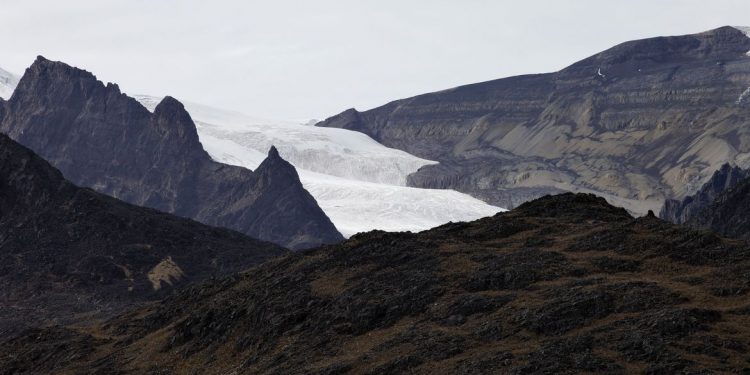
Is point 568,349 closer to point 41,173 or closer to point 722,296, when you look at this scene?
point 722,296

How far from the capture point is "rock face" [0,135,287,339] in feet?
469

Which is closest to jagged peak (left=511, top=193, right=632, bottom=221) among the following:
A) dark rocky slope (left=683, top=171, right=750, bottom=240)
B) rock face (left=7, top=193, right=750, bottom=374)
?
rock face (left=7, top=193, right=750, bottom=374)

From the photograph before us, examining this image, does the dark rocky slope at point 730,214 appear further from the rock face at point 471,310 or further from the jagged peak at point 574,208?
the rock face at point 471,310

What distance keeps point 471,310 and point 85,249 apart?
311 feet

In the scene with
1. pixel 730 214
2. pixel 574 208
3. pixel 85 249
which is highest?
pixel 574 208

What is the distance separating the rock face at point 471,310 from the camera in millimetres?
57875

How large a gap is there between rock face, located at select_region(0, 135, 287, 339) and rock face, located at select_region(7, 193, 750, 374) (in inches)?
1975

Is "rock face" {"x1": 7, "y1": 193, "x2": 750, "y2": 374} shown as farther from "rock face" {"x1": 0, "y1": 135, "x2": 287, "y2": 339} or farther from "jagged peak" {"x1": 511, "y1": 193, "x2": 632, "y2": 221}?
"rock face" {"x1": 0, "y1": 135, "x2": 287, "y2": 339}

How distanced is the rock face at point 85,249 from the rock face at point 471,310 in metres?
50.2

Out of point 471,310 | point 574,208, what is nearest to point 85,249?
point 574,208

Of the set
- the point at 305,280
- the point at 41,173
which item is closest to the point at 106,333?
the point at 305,280

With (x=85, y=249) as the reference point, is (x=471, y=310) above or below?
above

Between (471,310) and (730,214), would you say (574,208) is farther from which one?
(730,214)

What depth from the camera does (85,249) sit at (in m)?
156
